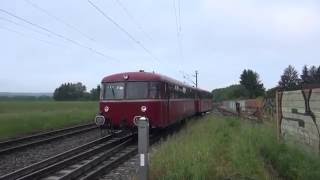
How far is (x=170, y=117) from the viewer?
22.5 meters

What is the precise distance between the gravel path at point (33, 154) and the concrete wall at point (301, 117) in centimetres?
722

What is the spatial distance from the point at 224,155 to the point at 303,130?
112 inches

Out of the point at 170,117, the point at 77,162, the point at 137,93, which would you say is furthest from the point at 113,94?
the point at 77,162

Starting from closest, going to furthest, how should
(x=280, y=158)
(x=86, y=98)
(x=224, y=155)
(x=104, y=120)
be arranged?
(x=280, y=158) < (x=224, y=155) < (x=104, y=120) < (x=86, y=98)

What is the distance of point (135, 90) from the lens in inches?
798

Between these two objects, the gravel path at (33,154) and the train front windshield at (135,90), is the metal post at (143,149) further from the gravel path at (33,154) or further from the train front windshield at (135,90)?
the train front windshield at (135,90)

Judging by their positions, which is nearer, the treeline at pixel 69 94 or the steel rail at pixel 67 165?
the steel rail at pixel 67 165

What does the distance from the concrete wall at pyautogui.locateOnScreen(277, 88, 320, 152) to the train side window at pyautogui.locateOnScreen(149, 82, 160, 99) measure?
17.2ft

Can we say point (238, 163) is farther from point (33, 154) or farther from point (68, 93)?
point (68, 93)

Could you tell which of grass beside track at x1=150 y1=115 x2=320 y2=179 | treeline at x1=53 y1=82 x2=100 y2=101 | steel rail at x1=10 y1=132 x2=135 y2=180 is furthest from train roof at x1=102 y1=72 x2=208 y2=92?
treeline at x1=53 y1=82 x2=100 y2=101

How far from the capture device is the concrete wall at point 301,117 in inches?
449

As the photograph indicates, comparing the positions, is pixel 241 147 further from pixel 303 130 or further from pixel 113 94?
pixel 113 94

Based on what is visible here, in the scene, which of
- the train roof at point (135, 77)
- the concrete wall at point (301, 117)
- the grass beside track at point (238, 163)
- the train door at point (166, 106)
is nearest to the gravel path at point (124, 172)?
the grass beside track at point (238, 163)

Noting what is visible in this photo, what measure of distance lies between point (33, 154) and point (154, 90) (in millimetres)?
5466
